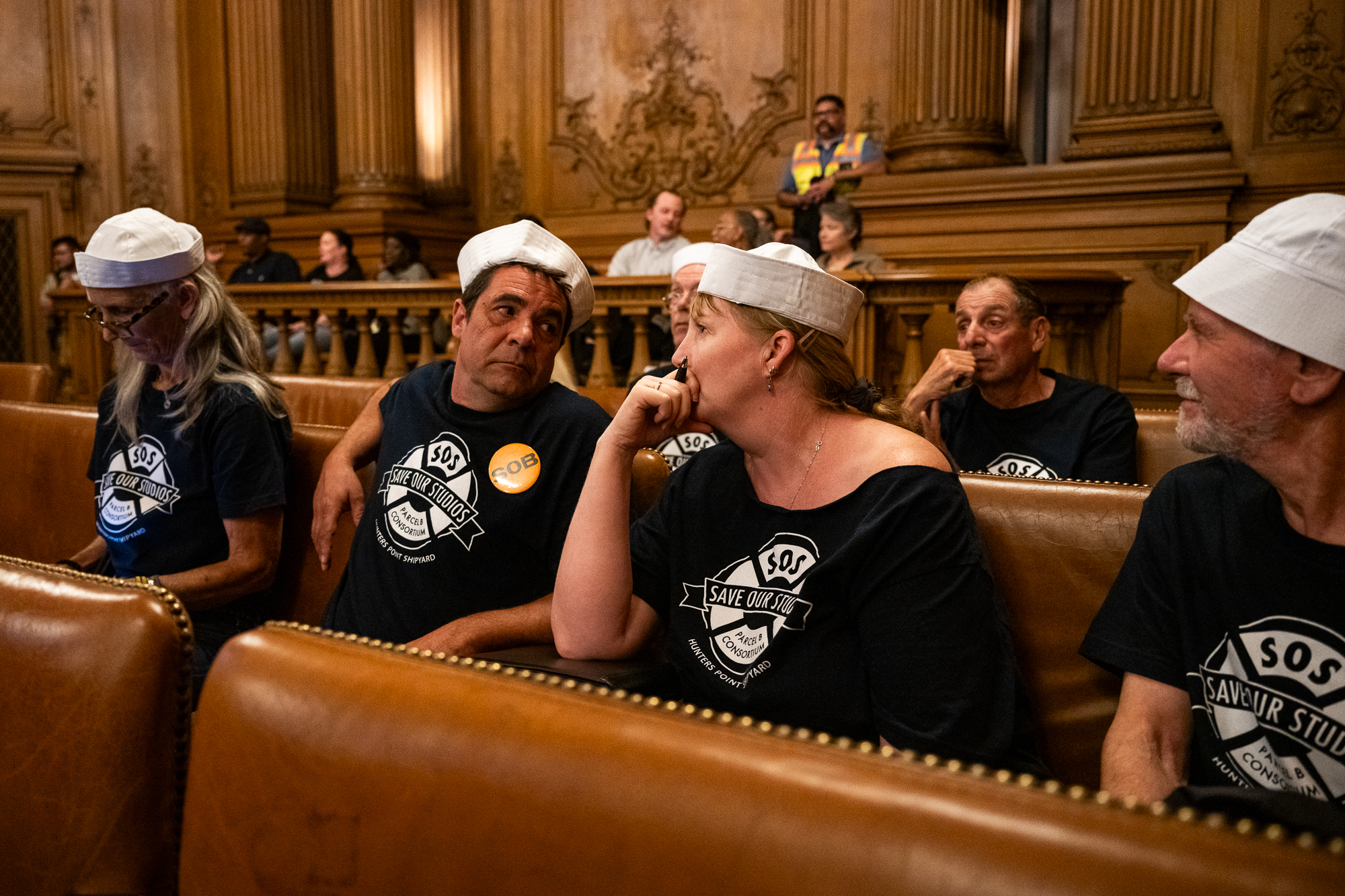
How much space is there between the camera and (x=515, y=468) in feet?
6.63

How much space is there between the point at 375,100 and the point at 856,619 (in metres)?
8.09

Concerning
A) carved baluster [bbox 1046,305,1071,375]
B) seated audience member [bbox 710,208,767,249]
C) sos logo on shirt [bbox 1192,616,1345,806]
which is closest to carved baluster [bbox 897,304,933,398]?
carved baluster [bbox 1046,305,1071,375]

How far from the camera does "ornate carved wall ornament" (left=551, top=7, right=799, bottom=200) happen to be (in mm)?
8070

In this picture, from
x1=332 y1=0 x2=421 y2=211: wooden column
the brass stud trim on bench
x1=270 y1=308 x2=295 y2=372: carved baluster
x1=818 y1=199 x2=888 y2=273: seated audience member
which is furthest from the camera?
x1=332 y1=0 x2=421 y2=211: wooden column

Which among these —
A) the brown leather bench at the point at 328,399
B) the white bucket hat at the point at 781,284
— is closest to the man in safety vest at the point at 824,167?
the brown leather bench at the point at 328,399

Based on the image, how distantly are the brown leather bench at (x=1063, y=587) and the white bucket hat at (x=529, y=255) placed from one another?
980mm

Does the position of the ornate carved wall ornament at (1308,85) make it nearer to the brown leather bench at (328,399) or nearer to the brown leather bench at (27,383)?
the brown leather bench at (328,399)

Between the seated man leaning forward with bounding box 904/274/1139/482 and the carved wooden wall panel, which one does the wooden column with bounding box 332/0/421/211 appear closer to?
the carved wooden wall panel

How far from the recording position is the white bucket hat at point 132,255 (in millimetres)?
2361

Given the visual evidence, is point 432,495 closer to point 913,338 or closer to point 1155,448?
point 1155,448

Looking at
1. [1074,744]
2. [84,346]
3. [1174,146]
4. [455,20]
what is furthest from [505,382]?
[455,20]

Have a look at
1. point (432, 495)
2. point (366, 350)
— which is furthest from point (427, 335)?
point (432, 495)

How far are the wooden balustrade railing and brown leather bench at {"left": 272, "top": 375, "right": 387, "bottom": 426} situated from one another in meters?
0.99

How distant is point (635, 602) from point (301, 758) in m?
0.93
